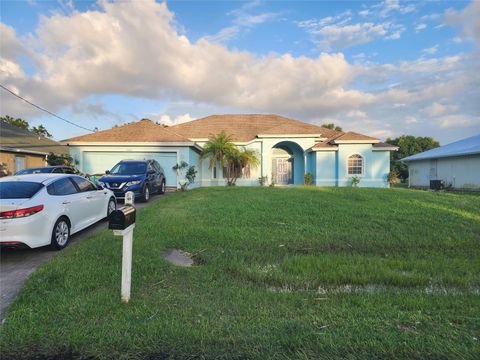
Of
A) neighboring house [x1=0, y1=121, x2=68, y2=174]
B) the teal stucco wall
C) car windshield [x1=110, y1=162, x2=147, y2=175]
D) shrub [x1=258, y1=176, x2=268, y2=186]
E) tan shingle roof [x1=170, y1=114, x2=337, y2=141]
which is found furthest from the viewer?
tan shingle roof [x1=170, y1=114, x2=337, y2=141]

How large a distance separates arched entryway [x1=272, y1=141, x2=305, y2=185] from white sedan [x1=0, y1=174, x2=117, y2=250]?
1790 cm

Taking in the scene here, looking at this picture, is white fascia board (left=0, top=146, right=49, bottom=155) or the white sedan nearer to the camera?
the white sedan

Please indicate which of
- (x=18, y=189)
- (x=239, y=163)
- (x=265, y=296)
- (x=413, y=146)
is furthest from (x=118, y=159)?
(x=413, y=146)

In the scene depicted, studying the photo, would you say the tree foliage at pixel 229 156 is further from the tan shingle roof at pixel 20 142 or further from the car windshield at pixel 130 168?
the tan shingle roof at pixel 20 142

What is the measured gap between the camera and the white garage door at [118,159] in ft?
59.0

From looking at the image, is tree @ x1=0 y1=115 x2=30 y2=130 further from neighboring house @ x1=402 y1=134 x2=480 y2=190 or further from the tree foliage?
neighboring house @ x1=402 y1=134 x2=480 y2=190

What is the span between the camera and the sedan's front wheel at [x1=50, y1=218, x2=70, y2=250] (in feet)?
19.7

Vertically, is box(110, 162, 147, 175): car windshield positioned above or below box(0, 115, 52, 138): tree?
below

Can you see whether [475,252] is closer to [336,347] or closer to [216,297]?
[336,347]

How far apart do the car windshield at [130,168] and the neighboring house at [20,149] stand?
1190 cm

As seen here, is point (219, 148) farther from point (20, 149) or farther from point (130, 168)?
point (20, 149)

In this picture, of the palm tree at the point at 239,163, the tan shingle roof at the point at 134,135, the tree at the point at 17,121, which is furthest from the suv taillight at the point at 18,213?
the tree at the point at 17,121

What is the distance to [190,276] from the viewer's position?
14.8ft

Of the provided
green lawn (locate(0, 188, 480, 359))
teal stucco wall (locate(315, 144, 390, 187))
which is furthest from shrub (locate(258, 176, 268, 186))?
green lawn (locate(0, 188, 480, 359))
